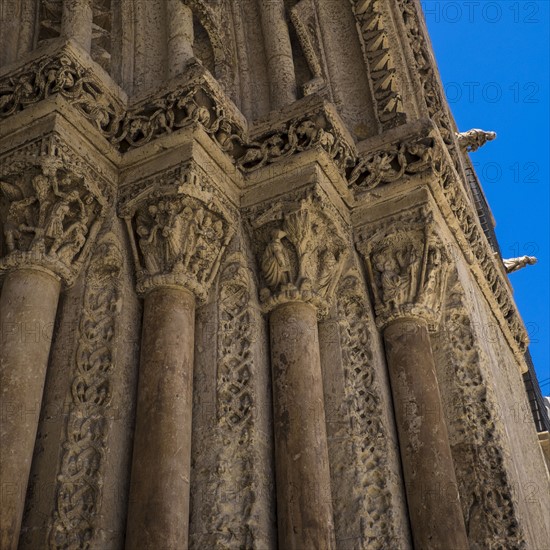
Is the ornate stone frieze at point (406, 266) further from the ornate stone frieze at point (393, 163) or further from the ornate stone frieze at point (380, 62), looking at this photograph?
the ornate stone frieze at point (380, 62)

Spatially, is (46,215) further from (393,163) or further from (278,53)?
(278,53)

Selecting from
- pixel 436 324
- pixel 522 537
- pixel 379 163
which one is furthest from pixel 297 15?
pixel 522 537

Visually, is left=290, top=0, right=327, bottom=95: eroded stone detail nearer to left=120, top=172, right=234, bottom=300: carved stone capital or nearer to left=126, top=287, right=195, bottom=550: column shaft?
left=120, top=172, right=234, bottom=300: carved stone capital

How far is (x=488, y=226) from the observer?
10.6 meters

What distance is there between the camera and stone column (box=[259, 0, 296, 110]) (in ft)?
15.1

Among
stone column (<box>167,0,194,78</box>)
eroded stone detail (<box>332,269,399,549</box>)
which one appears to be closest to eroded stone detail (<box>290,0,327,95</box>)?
stone column (<box>167,0,194,78</box>)

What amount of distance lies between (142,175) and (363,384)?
1564 millimetres

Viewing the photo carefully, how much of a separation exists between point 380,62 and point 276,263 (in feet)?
6.66

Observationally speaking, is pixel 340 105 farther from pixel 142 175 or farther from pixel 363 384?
pixel 363 384

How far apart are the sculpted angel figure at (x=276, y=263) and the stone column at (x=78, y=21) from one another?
1.54 meters

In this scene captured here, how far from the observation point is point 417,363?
3.82 meters

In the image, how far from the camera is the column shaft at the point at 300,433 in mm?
3004

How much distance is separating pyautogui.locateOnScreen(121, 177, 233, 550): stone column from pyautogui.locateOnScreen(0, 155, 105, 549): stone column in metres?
0.30

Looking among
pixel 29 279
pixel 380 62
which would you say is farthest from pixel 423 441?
pixel 380 62
